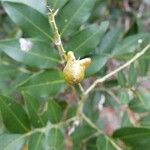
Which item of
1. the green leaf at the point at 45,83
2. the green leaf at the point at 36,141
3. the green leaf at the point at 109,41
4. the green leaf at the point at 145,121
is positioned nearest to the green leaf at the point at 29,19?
the green leaf at the point at 45,83

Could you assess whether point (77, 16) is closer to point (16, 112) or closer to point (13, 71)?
point (16, 112)

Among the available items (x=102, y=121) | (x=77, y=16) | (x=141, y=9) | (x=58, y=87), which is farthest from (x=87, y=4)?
(x=141, y=9)

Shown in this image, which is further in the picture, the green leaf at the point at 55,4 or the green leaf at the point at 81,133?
the green leaf at the point at 81,133

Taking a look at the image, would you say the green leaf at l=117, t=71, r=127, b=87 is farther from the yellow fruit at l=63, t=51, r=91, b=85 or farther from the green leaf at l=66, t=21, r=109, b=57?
the yellow fruit at l=63, t=51, r=91, b=85

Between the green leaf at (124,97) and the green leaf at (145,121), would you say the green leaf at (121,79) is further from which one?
the green leaf at (145,121)

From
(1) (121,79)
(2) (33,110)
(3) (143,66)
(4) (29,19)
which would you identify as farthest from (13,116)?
(3) (143,66)

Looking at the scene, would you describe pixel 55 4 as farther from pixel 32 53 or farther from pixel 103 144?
pixel 103 144
